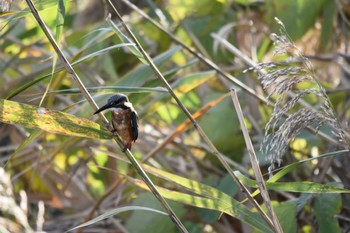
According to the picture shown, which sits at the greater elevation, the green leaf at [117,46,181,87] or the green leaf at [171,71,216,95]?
the green leaf at [117,46,181,87]

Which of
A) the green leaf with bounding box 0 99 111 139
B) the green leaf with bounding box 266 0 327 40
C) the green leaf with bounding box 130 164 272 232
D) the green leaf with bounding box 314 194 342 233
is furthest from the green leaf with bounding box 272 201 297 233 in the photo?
the green leaf with bounding box 266 0 327 40

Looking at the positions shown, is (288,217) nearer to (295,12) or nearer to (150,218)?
(150,218)

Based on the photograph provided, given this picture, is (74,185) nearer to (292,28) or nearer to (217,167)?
(217,167)

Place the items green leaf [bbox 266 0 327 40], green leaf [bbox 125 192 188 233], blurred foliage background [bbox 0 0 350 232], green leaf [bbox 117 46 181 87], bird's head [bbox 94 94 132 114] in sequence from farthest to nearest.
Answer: green leaf [bbox 266 0 327 40] < green leaf [bbox 125 192 188 233] < blurred foliage background [bbox 0 0 350 232] < green leaf [bbox 117 46 181 87] < bird's head [bbox 94 94 132 114]

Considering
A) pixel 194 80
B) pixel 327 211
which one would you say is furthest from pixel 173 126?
pixel 327 211

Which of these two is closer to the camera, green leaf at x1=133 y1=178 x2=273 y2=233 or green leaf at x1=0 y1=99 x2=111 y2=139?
green leaf at x1=0 y1=99 x2=111 y2=139

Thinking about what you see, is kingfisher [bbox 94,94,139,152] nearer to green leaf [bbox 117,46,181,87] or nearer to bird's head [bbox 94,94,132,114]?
bird's head [bbox 94,94,132,114]
